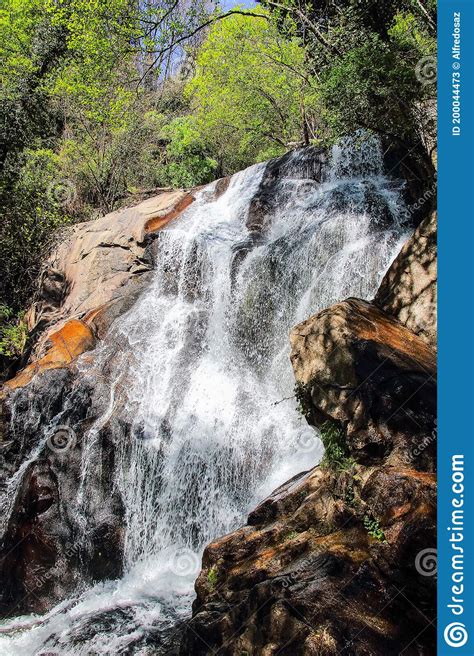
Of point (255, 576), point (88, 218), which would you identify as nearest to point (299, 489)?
point (255, 576)

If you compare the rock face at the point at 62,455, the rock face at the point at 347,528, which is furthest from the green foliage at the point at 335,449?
the rock face at the point at 62,455

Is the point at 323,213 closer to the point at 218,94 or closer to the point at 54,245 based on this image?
the point at 54,245

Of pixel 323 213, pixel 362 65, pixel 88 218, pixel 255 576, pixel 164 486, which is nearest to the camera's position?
pixel 255 576

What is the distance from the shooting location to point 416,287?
7.18 meters

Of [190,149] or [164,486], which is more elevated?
[190,149]

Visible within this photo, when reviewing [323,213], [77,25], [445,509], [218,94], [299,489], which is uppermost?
[77,25]

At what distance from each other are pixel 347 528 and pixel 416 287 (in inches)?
139

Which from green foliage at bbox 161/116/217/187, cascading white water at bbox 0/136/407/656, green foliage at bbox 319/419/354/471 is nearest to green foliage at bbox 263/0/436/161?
cascading white water at bbox 0/136/407/656

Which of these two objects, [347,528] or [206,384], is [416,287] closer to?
[347,528]

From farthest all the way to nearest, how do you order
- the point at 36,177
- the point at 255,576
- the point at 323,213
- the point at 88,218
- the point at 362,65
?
the point at 88,218
the point at 36,177
the point at 323,213
the point at 362,65
the point at 255,576

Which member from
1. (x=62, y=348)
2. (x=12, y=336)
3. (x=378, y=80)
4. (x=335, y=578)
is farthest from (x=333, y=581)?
(x=12, y=336)

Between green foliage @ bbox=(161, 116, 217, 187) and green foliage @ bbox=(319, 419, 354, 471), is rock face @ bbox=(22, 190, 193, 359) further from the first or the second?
green foliage @ bbox=(319, 419, 354, 471)

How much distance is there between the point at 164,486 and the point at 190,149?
49.5 feet

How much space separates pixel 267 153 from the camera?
755 inches
